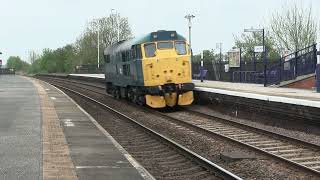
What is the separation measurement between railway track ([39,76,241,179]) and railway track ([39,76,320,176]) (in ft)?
5.08

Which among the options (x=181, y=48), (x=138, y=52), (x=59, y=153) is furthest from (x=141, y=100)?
(x=59, y=153)

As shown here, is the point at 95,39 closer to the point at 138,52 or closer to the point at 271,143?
the point at 138,52

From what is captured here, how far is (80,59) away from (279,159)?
96.4 metres

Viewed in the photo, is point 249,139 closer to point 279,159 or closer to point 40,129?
point 279,159

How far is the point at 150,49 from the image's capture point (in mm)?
24219

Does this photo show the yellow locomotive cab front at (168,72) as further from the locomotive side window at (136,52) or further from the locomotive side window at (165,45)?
the locomotive side window at (136,52)

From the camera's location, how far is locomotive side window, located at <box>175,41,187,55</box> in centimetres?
2448

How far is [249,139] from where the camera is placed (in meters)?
14.8

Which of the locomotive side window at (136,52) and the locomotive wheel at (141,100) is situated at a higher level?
the locomotive side window at (136,52)

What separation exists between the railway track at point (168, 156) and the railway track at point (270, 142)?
1548 millimetres

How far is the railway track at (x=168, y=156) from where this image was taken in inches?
392

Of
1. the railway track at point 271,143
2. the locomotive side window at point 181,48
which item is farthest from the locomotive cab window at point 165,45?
the railway track at point 271,143

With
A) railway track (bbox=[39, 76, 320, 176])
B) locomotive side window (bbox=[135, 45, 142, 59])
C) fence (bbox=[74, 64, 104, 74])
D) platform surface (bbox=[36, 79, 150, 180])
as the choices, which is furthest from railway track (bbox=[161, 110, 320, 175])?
fence (bbox=[74, 64, 104, 74])

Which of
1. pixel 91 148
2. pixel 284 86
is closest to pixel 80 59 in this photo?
pixel 284 86
